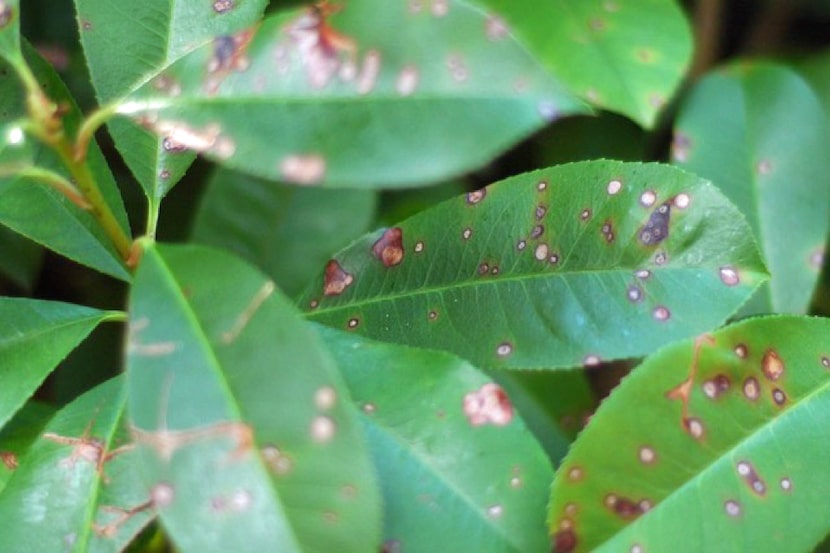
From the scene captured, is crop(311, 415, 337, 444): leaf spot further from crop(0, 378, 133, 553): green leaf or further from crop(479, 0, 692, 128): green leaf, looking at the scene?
crop(479, 0, 692, 128): green leaf

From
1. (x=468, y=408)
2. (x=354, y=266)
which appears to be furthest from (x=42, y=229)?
(x=468, y=408)

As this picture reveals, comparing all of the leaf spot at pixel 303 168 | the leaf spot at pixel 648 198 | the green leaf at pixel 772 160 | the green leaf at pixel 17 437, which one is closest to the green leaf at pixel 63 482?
the green leaf at pixel 17 437

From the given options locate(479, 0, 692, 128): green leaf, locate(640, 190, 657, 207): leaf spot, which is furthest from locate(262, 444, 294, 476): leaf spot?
locate(479, 0, 692, 128): green leaf

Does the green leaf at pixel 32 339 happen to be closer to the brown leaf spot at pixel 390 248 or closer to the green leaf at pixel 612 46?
the brown leaf spot at pixel 390 248

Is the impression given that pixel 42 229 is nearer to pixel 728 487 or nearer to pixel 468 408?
pixel 468 408

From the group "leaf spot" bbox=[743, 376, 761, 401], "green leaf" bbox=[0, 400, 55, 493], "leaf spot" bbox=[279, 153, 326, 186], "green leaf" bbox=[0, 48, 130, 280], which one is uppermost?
"leaf spot" bbox=[279, 153, 326, 186]

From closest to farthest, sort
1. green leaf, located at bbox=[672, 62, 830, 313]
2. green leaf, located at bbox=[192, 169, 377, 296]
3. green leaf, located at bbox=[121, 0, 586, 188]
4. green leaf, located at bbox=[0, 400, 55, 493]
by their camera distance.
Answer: green leaf, located at bbox=[121, 0, 586, 188] → green leaf, located at bbox=[0, 400, 55, 493] → green leaf, located at bbox=[672, 62, 830, 313] → green leaf, located at bbox=[192, 169, 377, 296]
